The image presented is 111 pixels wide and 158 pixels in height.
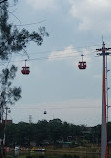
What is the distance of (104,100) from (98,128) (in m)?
51.3

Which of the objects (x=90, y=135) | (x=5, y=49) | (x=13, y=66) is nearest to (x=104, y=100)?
(x=13, y=66)

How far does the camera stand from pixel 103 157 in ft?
75.6

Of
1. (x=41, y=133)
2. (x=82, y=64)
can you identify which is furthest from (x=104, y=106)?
(x=41, y=133)

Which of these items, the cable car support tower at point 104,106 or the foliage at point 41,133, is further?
the foliage at point 41,133

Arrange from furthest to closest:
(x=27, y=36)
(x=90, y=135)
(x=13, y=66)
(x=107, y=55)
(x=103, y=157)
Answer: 1. (x=90, y=135)
2. (x=107, y=55)
3. (x=103, y=157)
4. (x=13, y=66)
5. (x=27, y=36)

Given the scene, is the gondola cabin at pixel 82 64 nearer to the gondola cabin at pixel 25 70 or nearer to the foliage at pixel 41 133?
the gondola cabin at pixel 25 70

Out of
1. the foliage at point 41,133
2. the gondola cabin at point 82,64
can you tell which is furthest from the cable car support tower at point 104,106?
the foliage at point 41,133

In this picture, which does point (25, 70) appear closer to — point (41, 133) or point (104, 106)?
point (104, 106)

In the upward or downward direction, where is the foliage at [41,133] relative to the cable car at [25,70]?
downward

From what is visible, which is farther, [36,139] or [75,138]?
[75,138]

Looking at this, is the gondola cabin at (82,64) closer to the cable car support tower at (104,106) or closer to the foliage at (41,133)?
the cable car support tower at (104,106)

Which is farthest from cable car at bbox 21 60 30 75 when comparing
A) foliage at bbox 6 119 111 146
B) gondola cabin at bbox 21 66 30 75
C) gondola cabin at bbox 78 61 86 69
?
foliage at bbox 6 119 111 146

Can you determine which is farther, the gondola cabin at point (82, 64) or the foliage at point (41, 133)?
the foliage at point (41, 133)

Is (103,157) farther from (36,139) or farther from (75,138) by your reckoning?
(75,138)
